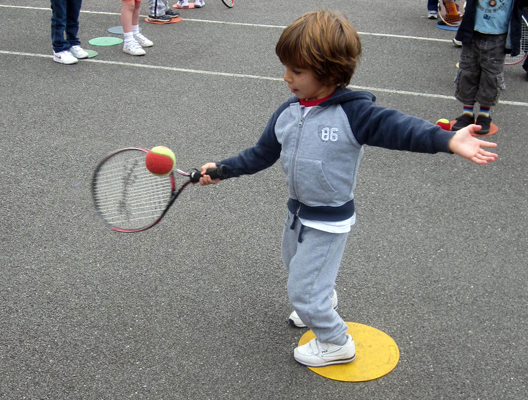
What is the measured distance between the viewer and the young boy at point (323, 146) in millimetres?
2287

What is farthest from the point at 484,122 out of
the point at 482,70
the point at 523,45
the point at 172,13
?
the point at 172,13

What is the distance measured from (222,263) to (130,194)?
3.22ft

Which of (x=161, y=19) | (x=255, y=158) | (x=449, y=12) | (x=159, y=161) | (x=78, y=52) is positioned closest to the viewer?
(x=159, y=161)

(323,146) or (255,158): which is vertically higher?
(323,146)

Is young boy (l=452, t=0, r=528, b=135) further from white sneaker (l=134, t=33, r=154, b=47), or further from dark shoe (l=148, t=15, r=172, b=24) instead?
dark shoe (l=148, t=15, r=172, b=24)

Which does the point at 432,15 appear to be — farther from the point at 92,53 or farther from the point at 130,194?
the point at 130,194

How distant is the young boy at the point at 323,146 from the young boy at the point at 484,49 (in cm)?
344

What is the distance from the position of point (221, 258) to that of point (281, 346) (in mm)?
845

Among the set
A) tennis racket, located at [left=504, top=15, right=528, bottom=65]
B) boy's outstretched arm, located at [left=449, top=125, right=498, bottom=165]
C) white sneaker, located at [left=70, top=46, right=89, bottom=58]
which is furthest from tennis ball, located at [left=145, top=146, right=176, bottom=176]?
white sneaker, located at [left=70, top=46, right=89, bottom=58]

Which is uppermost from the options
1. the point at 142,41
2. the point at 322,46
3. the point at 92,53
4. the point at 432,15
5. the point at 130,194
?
the point at 322,46

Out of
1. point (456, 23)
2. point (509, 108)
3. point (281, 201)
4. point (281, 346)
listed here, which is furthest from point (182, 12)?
point (281, 346)

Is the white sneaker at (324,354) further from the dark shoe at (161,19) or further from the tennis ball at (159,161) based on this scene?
the dark shoe at (161,19)

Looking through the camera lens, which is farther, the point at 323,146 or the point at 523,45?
the point at 523,45

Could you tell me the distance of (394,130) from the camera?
2.26 m
